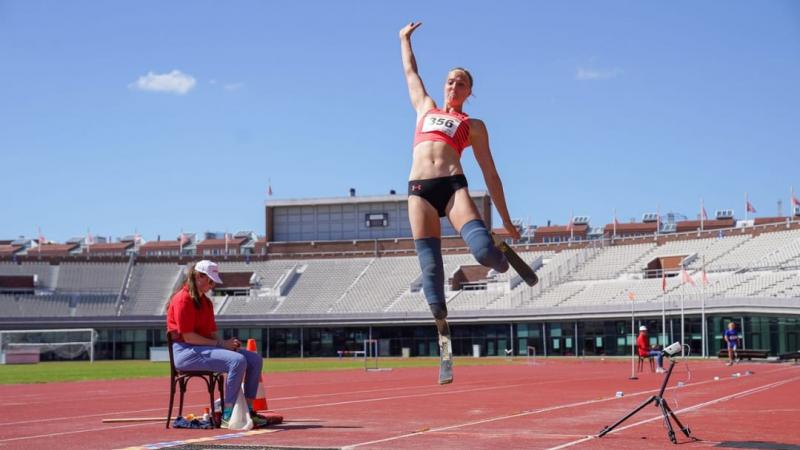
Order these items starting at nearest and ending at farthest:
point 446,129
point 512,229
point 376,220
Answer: point 446,129, point 512,229, point 376,220

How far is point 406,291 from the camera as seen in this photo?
72.8 metres

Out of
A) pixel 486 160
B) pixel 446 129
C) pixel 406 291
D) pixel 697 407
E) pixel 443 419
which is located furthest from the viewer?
pixel 406 291

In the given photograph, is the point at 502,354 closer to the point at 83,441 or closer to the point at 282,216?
the point at 282,216

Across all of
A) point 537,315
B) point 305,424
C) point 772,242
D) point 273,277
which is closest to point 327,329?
point 273,277

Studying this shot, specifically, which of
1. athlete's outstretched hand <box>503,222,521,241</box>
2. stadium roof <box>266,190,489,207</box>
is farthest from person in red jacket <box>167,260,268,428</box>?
stadium roof <box>266,190,489,207</box>

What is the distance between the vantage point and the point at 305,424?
12.0 metres

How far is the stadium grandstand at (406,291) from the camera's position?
56.1m

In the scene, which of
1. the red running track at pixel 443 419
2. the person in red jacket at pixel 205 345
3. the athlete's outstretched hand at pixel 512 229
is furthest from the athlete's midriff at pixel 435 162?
the person in red jacket at pixel 205 345

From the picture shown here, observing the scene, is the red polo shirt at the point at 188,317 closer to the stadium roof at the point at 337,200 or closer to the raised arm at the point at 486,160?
the raised arm at the point at 486,160

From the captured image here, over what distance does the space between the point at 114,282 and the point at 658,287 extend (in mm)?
41560

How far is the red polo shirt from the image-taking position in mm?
11742

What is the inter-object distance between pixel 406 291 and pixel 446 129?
65362 mm

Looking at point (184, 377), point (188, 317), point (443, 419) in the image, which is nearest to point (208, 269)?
point (188, 317)

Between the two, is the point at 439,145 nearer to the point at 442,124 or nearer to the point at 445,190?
the point at 442,124
